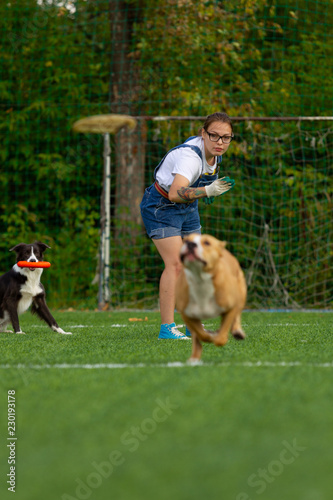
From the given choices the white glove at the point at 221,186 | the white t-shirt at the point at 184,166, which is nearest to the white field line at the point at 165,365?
the white glove at the point at 221,186

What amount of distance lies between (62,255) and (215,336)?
7.93m

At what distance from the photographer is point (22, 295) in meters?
6.29

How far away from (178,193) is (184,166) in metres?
0.21

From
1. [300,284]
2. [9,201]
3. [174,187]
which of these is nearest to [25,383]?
[174,187]

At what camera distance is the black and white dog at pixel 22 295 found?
246 inches

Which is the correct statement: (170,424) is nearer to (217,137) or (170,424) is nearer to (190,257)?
(190,257)

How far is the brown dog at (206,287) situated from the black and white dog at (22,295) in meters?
2.79

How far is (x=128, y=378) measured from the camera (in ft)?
11.1

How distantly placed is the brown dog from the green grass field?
252 mm

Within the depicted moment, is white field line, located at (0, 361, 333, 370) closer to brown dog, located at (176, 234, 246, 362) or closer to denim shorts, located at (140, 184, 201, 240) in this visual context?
brown dog, located at (176, 234, 246, 362)

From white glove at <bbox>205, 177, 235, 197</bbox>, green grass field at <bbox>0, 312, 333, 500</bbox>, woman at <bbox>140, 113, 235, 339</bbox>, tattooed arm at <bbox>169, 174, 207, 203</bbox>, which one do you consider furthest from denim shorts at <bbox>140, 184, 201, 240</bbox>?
green grass field at <bbox>0, 312, 333, 500</bbox>

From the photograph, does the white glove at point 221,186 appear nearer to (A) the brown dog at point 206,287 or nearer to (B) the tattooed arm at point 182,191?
(B) the tattooed arm at point 182,191

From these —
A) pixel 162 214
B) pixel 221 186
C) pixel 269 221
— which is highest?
pixel 221 186

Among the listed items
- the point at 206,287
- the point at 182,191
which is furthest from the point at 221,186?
the point at 206,287
